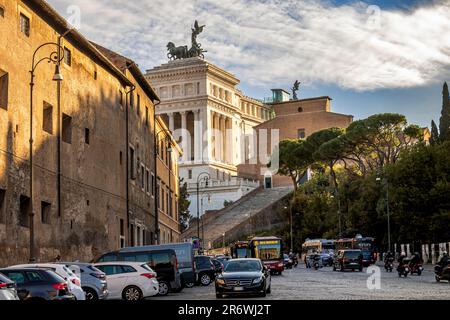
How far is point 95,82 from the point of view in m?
43.0

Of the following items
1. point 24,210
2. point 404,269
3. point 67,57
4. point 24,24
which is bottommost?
point 404,269

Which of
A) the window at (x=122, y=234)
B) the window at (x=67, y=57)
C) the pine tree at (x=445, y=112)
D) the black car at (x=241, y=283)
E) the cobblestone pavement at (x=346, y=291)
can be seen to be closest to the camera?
the cobblestone pavement at (x=346, y=291)

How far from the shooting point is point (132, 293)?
26688 mm

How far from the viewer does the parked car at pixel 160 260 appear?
31703 millimetres

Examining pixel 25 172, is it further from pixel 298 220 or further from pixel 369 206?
pixel 298 220

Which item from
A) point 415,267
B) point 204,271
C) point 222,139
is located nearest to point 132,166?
point 204,271

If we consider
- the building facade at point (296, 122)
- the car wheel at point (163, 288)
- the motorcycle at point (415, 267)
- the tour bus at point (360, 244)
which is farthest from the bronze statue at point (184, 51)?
the car wheel at point (163, 288)

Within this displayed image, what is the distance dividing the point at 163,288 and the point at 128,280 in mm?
4979

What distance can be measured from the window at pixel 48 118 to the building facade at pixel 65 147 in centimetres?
4

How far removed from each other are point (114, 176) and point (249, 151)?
371ft

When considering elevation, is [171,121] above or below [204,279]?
above

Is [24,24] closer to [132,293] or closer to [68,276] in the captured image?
[132,293]

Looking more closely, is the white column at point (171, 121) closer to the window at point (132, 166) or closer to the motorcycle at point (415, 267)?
the window at point (132, 166)

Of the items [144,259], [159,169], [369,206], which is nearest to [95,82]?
[144,259]
